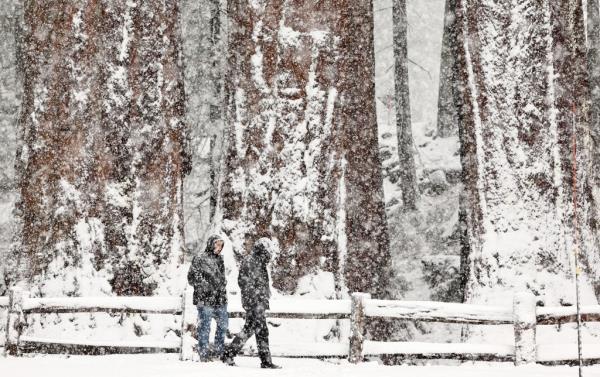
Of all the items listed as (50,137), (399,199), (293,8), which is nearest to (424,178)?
(399,199)

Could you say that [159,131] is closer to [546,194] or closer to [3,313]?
[3,313]

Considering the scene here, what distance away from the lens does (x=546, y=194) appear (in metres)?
10.6

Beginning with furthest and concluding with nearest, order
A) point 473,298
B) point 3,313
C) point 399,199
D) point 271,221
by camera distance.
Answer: point 399,199
point 3,313
point 271,221
point 473,298

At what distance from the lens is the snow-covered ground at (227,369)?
343 inches

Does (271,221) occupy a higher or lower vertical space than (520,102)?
lower

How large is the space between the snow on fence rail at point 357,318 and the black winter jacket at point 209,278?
490 millimetres

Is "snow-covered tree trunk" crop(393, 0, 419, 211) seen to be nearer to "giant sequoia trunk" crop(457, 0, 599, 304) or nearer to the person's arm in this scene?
"giant sequoia trunk" crop(457, 0, 599, 304)

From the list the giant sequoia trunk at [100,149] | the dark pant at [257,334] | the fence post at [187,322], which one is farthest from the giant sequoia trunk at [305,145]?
the dark pant at [257,334]

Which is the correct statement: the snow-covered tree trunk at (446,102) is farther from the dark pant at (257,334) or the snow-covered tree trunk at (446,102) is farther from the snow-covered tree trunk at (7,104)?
the dark pant at (257,334)

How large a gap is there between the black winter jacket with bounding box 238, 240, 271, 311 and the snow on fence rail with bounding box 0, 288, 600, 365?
64 cm

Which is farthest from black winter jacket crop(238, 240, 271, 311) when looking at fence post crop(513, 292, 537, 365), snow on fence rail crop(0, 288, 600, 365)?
fence post crop(513, 292, 537, 365)

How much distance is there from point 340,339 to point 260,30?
4492mm

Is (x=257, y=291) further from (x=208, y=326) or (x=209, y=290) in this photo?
(x=208, y=326)

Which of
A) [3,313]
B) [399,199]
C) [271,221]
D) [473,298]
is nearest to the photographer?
[473,298]
